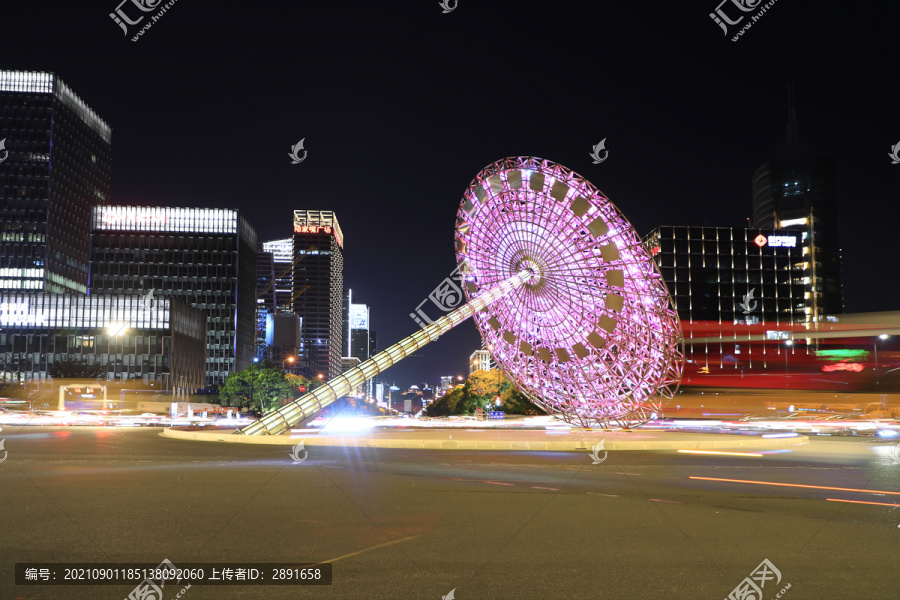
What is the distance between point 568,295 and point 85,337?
121m

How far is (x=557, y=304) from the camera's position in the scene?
1384 inches

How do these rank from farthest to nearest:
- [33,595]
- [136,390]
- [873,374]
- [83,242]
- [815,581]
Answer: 1. [83,242]
2. [136,390]
3. [873,374]
4. [815,581]
5. [33,595]

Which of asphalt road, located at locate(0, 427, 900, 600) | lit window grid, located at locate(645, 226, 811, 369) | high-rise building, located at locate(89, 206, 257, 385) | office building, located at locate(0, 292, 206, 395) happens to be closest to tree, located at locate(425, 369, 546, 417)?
lit window grid, located at locate(645, 226, 811, 369)

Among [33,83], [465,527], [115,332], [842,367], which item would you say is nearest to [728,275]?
[842,367]

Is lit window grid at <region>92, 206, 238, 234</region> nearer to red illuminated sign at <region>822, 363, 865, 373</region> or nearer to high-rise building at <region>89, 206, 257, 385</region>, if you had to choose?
high-rise building at <region>89, 206, 257, 385</region>

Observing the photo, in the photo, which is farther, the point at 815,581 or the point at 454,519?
the point at 454,519

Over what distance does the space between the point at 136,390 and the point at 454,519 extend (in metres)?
126

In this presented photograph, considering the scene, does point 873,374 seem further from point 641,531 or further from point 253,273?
point 253,273

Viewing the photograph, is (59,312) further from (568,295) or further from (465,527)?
A: (465,527)

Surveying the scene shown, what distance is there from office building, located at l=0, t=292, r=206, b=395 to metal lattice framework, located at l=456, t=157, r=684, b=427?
110m

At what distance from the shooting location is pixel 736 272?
14700cm

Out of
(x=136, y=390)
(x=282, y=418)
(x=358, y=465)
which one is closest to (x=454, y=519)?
(x=358, y=465)

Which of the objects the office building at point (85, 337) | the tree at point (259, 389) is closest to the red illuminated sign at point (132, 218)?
the office building at point (85, 337)

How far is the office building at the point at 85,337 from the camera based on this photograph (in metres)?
131
